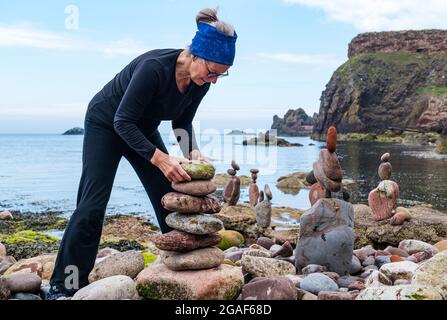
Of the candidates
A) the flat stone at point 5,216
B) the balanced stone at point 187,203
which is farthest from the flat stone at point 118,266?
the flat stone at point 5,216

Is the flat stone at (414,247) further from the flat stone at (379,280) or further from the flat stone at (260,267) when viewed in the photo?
the flat stone at (260,267)

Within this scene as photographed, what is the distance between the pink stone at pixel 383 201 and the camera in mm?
9656

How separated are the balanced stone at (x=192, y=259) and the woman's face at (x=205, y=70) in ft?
4.79

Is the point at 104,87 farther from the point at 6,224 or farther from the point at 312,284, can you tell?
the point at 6,224

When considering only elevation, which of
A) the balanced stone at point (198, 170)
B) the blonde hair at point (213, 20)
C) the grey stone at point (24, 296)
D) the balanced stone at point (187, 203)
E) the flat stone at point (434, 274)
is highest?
the blonde hair at point (213, 20)

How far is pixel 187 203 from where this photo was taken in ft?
14.3

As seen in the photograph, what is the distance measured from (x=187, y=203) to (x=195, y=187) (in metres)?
0.17

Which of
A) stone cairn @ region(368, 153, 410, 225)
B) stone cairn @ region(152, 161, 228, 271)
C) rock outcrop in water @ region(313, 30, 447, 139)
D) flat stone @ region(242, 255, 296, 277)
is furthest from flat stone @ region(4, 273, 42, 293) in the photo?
rock outcrop in water @ region(313, 30, 447, 139)

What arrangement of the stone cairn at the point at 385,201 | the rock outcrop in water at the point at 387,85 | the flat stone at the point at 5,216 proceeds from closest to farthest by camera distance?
the stone cairn at the point at 385,201
the flat stone at the point at 5,216
the rock outcrop in water at the point at 387,85

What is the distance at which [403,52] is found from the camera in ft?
388

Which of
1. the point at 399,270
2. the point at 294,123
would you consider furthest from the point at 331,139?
the point at 294,123

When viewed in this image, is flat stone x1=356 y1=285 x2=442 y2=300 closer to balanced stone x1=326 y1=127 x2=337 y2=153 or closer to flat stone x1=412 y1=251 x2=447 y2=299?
flat stone x1=412 y1=251 x2=447 y2=299

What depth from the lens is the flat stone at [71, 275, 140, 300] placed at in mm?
4039

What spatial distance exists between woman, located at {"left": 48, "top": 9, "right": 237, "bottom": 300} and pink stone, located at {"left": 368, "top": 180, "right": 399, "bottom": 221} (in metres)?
5.79
